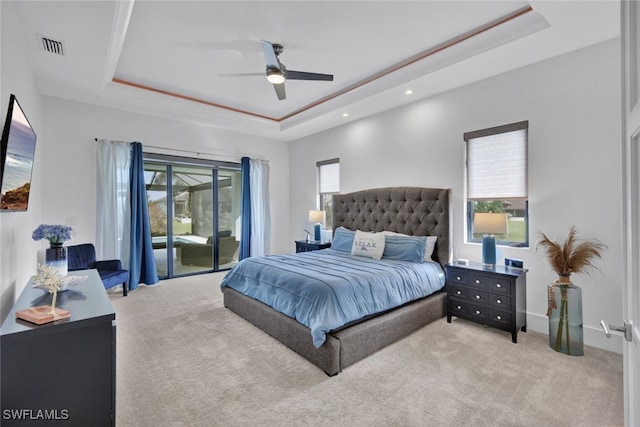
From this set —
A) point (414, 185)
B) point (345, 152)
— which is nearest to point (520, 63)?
point (414, 185)

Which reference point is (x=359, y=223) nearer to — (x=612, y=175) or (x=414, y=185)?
(x=414, y=185)

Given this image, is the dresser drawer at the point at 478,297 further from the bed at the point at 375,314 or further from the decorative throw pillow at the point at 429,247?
the decorative throw pillow at the point at 429,247

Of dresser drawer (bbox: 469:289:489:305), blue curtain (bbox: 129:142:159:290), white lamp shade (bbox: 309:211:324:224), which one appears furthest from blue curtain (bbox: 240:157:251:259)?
dresser drawer (bbox: 469:289:489:305)

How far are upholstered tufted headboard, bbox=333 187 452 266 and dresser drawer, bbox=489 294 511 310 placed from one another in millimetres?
768

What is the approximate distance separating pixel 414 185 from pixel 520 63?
1.85 meters

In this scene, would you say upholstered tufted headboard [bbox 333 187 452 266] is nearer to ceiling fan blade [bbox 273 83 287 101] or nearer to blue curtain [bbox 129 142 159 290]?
ceiling fan blade [bbox 273 83 287 101]

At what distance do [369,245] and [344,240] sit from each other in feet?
2.16

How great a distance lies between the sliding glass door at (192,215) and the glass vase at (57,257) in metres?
2.88

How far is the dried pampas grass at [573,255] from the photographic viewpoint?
8.93 feet

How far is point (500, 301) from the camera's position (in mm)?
3029

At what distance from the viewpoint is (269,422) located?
73.6 inches

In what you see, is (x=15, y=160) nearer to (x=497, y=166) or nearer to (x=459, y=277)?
(x=459, y=277)

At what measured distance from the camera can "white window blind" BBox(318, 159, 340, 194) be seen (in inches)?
225

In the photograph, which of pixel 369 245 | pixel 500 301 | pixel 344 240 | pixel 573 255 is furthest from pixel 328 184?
pixel 573 255
